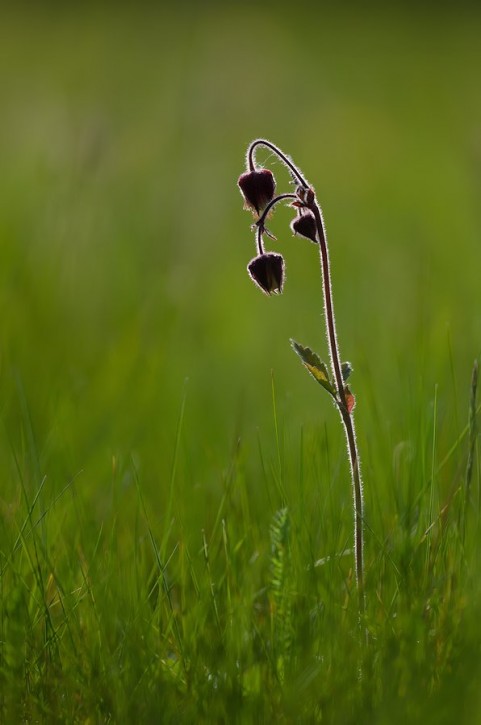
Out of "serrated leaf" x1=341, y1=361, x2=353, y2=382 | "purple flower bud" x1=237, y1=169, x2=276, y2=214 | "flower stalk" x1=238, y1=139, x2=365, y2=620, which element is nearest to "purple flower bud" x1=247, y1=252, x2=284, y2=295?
"flower stalk" x1=238, y1=139, x2=365, y2=620

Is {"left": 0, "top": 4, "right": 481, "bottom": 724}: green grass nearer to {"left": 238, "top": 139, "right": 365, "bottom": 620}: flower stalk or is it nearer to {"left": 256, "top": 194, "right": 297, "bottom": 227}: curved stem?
{"left": 238, "top": 139, "right": 365, "bottom": 620}: flower stalk

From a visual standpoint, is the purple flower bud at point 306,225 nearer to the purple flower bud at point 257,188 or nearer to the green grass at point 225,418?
the purple flower bud at point 257,188

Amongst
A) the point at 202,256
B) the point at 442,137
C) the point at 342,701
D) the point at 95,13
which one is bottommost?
the point at 342,701

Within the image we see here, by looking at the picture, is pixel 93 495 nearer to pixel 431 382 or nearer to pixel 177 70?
pixel 431 382

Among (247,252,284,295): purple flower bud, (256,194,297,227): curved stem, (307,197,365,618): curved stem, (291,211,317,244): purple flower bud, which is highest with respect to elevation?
(256,194,297,227): curved stem

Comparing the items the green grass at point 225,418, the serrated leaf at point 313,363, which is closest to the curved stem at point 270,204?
the serrated leaf at point 313,363

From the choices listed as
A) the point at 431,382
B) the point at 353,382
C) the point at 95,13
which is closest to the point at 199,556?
the point at 431,382

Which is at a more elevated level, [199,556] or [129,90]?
[129,90]

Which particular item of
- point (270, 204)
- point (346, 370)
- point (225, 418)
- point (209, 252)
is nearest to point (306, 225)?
point (270, 204)
